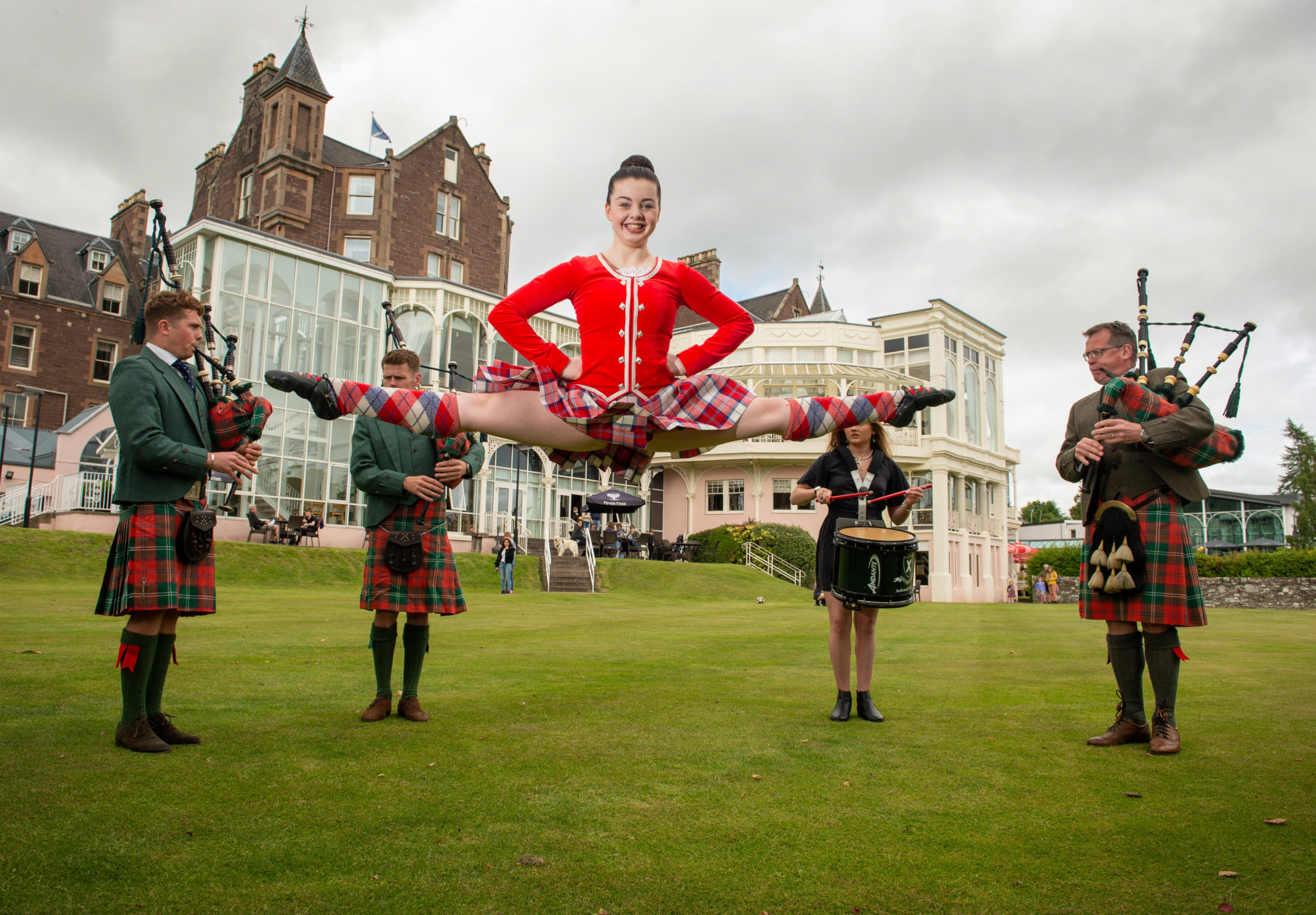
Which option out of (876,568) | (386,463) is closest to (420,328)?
(386,463)

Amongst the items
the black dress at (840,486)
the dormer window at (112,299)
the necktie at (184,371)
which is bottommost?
the black dress at (840,486)

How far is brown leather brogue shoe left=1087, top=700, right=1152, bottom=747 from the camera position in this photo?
4.71 meters

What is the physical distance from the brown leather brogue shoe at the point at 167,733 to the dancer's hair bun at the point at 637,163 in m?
3.58

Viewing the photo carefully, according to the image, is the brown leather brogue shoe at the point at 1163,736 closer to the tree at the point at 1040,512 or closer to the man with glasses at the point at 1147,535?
the man with glasses at the point at 1147,535

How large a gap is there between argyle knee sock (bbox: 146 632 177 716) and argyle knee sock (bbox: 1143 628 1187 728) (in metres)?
5.34

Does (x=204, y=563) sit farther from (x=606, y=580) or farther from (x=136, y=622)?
(x=606, y=580)

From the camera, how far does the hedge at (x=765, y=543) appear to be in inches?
1374

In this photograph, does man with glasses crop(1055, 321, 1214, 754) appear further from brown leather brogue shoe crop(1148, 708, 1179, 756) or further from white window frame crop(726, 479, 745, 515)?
white window frame crop(726, 479, 745, 515)

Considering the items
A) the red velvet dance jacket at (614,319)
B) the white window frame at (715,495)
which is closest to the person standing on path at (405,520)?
the red velvet dance jacket at (614,319)

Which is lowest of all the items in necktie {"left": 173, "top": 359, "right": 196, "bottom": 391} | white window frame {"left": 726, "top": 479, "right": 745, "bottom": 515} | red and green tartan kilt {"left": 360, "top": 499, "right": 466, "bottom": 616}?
red and green tartan kilt {"left": 360, "top": 499, "right": 466, "bottom": 616}

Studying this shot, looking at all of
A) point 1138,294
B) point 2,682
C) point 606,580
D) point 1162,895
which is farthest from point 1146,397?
point 606,580

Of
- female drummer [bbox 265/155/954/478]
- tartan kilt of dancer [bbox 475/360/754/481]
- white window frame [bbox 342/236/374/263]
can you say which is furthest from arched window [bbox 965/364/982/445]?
tartan kilt of dancer [bbox 475/360/754/481]

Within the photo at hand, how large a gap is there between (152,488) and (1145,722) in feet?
18.3

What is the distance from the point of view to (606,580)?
27.5 m
